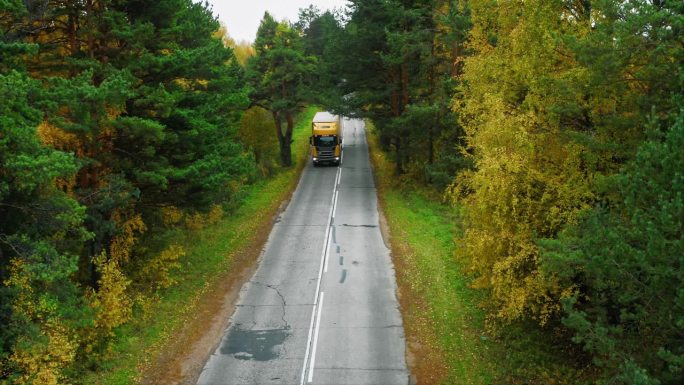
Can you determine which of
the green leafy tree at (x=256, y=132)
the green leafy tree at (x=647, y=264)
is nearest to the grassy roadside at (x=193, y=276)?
the green leafy tree at (x=256, y=132)

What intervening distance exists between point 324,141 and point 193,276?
21847mm

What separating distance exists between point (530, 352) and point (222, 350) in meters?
9.57

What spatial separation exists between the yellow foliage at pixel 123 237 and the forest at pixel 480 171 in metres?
0.09

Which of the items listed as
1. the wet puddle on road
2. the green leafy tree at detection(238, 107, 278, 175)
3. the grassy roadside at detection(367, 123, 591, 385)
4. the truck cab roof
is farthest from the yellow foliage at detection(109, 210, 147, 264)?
the truck cab roof

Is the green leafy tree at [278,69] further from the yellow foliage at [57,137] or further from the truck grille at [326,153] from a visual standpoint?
the yellow foliage at [57,137]

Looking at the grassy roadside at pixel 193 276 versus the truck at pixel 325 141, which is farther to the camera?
the truck at pixel 325 141

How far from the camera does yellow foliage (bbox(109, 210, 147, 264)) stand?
65.0 ft

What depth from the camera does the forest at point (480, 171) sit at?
10.6m

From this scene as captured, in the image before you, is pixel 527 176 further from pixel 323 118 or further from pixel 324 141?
pixel 323 118

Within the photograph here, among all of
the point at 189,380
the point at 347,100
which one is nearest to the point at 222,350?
the point at 189,380

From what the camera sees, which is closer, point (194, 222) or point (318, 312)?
point (318, 312)

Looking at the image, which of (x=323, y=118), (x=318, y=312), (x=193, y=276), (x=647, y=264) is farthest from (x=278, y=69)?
(x=647, y=264)

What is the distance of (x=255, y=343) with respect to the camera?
17234 mm

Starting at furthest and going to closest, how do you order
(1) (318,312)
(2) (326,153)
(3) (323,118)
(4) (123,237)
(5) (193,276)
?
(3) (323,118) → (2) (326,153) → (5) (193,276) → (4) (123,237) → (1) (318,312)
